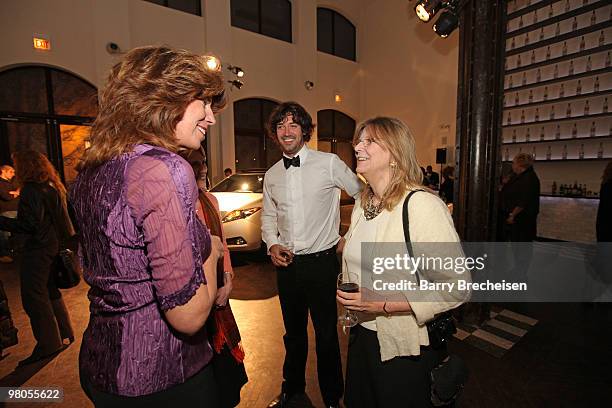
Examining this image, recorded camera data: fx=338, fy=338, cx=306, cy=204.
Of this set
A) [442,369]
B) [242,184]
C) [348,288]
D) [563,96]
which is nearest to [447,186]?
[563,96]

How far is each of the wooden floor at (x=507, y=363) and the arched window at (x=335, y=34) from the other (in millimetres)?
11055

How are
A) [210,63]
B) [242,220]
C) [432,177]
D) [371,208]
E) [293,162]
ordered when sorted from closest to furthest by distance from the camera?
[210,63], [371,208], [293,162], [242,220], [432,177]

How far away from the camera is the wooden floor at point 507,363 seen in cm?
228

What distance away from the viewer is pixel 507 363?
2.65 meters

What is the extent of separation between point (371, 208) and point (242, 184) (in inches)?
174

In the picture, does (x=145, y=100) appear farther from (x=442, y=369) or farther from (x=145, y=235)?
(x=442, y=369)

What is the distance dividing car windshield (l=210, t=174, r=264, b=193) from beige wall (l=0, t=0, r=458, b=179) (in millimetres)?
3896

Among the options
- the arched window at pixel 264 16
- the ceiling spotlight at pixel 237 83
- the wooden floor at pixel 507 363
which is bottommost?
the wooden floor at pixel 507 363

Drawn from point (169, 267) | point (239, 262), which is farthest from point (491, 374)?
point (239, 262)

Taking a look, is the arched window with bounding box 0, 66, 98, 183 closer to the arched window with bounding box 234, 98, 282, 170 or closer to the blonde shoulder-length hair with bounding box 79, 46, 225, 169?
the arched window with bounding box 234, 98, 282, 170

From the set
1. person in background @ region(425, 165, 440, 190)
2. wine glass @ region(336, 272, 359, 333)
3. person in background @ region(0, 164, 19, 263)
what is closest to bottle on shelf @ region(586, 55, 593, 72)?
person in background @ region(425, 165, 440, 190)

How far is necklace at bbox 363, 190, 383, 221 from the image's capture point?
1.47 meters

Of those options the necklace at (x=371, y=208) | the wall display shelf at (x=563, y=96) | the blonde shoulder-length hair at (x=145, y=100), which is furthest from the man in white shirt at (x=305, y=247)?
the wall display shelf at (x=563, y=96)

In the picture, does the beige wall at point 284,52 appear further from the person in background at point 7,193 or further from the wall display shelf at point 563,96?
the wall display shelf at point 563,96
